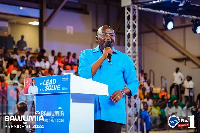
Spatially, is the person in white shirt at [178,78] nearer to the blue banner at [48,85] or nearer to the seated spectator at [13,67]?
the seated spectator at [13,67]

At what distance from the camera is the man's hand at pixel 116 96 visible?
307cm

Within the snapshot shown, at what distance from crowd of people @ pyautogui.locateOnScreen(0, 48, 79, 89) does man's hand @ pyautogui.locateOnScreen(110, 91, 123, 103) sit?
9.65m

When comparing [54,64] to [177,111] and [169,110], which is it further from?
[177,111]

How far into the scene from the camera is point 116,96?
308 cm

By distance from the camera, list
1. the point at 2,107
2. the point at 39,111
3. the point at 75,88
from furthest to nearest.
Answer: the point at 2,107
the point at 39,111
the point at 75,88

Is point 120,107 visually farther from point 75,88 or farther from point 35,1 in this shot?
point 35,1

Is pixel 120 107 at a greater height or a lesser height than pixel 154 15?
lesser

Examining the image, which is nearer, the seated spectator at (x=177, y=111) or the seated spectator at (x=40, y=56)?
the seated spectator at (x=177, y=111)

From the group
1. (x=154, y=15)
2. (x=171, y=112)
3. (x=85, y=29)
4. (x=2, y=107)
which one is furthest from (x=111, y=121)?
(x=154, y=15)

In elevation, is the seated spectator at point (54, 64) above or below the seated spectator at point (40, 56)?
below

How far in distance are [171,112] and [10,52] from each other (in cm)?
726

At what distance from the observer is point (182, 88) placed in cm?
1866

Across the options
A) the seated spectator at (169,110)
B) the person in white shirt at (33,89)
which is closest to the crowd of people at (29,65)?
the seated spectator at (169,110)

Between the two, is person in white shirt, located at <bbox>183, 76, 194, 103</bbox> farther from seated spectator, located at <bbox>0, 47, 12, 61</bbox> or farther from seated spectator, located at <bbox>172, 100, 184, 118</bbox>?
seated spectator, located at <bbox>0, 47, 12, 61</bbox>
